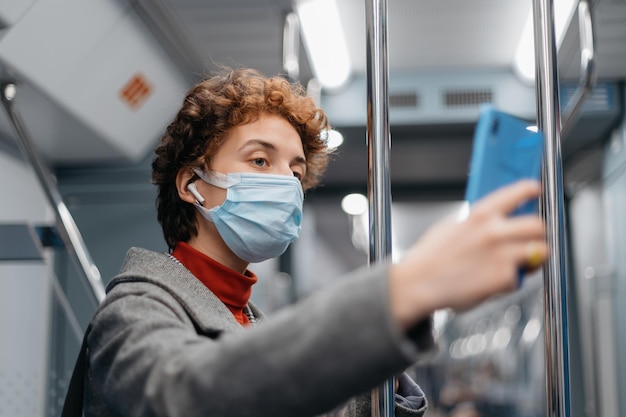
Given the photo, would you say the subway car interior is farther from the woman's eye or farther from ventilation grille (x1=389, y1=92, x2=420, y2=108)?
the woman's eye

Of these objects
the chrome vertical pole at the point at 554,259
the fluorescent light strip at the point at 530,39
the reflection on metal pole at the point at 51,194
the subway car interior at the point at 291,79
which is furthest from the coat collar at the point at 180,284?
the fluorescent light strip at the point at 530,39

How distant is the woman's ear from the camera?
140 cm

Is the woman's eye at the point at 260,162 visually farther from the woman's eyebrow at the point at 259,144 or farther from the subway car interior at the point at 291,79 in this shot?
the subway car interior at the point at 291,79

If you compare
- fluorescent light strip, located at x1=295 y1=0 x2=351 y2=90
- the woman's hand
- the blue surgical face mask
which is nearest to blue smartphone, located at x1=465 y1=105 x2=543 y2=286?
the woman's hand

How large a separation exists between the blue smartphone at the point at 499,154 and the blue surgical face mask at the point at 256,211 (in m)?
0.52

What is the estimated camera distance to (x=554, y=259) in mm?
1128

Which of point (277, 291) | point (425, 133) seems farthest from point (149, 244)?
point (277, 291)

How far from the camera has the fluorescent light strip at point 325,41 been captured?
3.32 metres

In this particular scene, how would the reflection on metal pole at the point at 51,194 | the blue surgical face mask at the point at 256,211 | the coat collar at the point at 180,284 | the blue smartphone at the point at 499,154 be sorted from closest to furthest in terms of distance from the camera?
the blue smartphone at the point at 499,154, the coat collar at the point at 180,284, the blue surgical face mask at the point at 256,211, the reflection on metal pole at the point at 51,194

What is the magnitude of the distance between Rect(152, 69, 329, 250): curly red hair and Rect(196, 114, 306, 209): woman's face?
0.02 m

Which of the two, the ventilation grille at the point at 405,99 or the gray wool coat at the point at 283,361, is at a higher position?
the ventilation grille at the point at 405,99

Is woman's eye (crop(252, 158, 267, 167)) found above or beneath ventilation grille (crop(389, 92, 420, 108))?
above

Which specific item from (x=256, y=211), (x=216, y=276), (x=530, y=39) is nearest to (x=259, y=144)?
(x=256, y=211)

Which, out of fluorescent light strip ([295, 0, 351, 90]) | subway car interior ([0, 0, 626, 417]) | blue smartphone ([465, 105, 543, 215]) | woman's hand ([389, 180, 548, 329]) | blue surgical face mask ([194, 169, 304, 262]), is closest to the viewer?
woman's hand ([389, 180, 548, 329])
